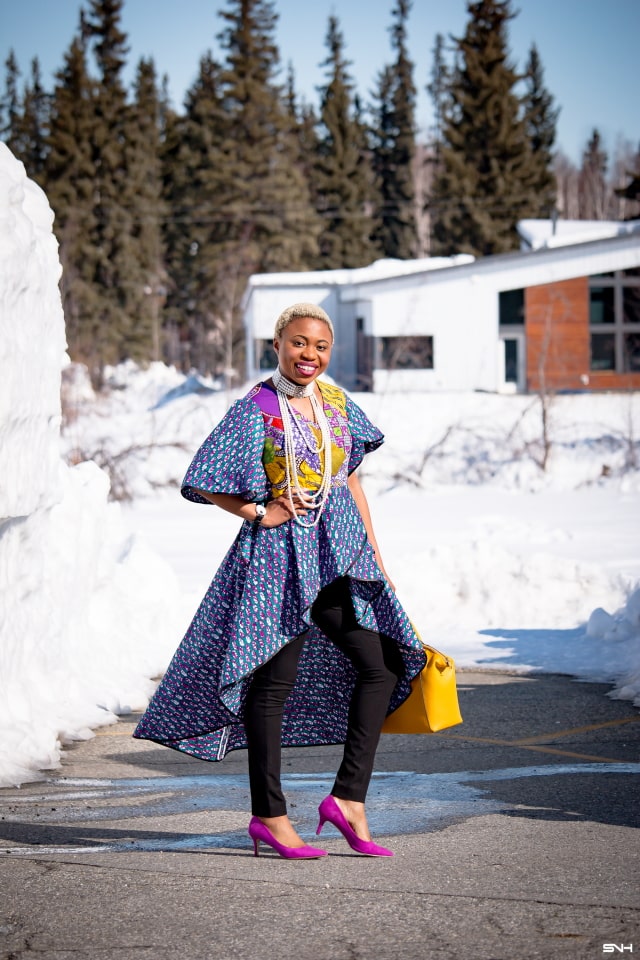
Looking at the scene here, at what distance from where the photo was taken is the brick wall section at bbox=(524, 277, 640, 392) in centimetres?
3666

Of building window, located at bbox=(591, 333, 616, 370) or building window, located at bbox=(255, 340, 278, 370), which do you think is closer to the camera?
building window, located at bbox=(591, 333, 616, 370)

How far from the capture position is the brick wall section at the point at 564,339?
3666 centimetres

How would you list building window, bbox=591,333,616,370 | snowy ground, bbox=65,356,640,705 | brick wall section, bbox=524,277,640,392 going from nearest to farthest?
snowy ground, bbox=65,356,640,705 → brick wall section, bbox=524,277,640,392 → building window, bbox=591,333,616,370

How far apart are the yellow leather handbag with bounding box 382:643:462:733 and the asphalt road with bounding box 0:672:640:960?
40 cm

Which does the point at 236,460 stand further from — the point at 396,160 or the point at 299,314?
the point at 396,160

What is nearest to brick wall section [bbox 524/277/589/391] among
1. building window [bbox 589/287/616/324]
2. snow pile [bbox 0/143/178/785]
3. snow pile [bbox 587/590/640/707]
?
building window [bbox 589/287/616/324]

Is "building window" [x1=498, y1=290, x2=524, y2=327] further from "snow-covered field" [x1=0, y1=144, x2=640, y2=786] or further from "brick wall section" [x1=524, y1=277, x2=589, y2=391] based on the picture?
"snow-covered field" [x1=0, y1=144, x2=640, y2=786]

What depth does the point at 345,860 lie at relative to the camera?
163 inches

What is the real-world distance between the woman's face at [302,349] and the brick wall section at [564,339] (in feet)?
106

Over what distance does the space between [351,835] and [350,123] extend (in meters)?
60.2

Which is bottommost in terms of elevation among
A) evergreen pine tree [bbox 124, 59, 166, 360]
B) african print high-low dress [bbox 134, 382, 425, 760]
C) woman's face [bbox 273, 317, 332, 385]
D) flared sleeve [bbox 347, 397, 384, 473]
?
african print high-low dress [bbox 134, 382, 425, 760]

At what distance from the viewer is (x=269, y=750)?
4141 mm

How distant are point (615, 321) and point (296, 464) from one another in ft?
117

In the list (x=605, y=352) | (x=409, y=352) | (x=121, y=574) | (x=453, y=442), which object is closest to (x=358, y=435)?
(x=121, y=574)
